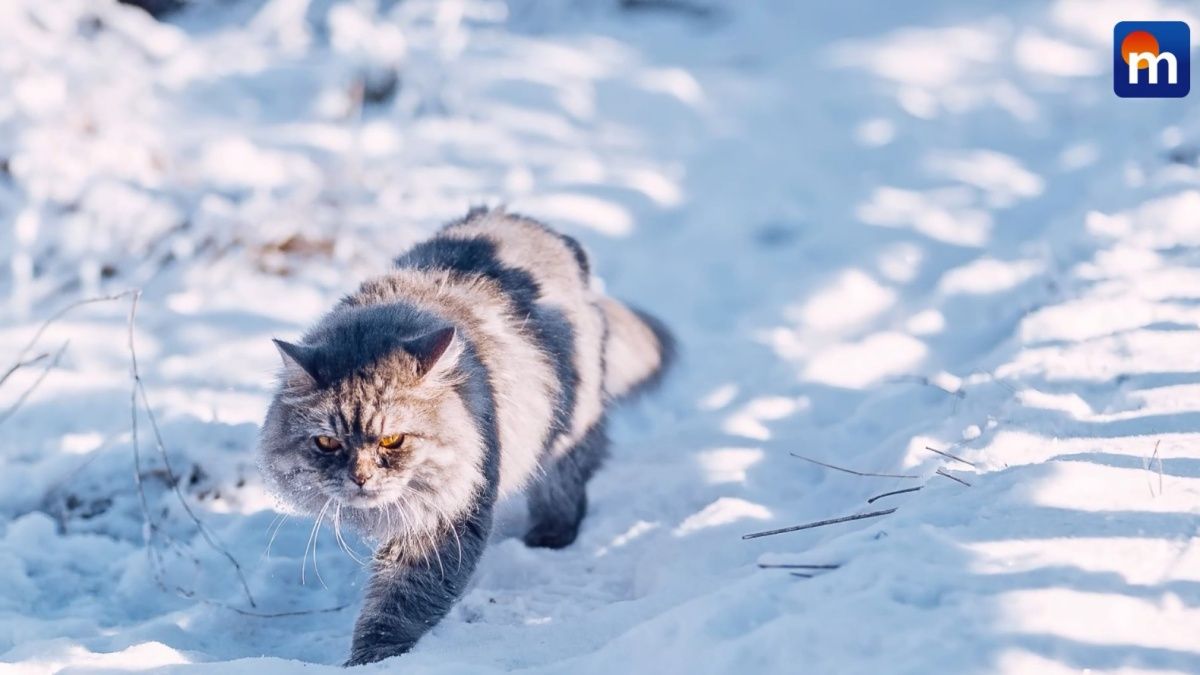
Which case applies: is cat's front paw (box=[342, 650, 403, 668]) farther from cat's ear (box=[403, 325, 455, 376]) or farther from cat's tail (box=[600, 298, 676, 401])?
cat's tail (box=[600, 298, 676, 401])

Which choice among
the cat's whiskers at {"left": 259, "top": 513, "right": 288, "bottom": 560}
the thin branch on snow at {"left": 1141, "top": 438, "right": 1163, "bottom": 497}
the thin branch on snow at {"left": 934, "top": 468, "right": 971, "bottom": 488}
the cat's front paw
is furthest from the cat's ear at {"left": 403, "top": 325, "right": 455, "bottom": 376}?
the thin branch on snow at {"left": 1141, "top": 438, "right": 1163, "bottom": 497}

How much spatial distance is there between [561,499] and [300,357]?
Answer: 118cm

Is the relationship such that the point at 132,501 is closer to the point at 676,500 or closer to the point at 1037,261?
the point at 676,500

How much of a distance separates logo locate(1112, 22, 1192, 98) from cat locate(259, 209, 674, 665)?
453 centimetres

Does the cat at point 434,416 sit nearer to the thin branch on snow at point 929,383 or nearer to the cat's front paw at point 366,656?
the cat's front paw at point 366,656

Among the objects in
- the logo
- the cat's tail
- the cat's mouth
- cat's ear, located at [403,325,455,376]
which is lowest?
the cat's tail

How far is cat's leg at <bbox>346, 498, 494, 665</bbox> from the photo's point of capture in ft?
8.59

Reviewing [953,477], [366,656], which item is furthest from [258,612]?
[953,477]

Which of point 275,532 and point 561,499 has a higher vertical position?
point 275,532

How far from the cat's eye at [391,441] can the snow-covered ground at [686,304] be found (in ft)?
1.76

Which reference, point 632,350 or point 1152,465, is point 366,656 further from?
point 1152,465

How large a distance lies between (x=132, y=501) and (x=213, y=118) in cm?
335

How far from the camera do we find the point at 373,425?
2.51m

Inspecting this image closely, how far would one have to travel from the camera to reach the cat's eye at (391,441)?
8.30ft
